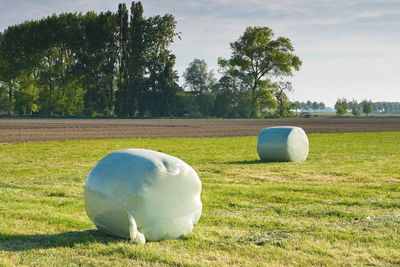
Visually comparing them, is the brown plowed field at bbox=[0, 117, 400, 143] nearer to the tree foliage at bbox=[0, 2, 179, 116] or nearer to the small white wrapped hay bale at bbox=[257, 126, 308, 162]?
the small white wrapped hay bale at bbox=[257, 126, 308, 162]

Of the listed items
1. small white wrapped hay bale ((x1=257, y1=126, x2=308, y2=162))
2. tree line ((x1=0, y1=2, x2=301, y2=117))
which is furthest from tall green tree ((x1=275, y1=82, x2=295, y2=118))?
small white wrapped hay bale ((x1=257, y1=126, x2=308, y2=162))

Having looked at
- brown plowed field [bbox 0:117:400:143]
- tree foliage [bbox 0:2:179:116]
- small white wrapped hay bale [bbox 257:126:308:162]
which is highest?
tree foliage [bbox 0:2:179:116]

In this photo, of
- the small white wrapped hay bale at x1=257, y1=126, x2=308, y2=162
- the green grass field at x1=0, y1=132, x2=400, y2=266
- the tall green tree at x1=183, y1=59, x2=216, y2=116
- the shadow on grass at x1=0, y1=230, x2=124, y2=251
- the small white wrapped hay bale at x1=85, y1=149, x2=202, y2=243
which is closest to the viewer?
the green grass field at x1=0, y1=132, x2=400, y2=266

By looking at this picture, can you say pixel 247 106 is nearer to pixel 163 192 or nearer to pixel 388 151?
pixel 388 151

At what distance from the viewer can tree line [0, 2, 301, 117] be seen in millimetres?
82875

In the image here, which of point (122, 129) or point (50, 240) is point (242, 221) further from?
point (122, 129)

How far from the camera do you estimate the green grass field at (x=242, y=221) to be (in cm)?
639

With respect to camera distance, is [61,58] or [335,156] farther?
[61,58]

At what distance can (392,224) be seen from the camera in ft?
26.6

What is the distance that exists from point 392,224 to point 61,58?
82.4 m

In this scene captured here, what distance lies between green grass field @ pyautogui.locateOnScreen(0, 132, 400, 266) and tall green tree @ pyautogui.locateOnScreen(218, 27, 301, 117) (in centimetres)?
7546

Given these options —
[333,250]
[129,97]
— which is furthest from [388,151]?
[129,97]

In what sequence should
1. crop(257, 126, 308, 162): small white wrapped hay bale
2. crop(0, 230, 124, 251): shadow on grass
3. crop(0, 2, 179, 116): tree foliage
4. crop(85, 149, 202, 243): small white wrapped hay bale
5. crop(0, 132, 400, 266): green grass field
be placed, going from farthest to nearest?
crop(0, 2, 179, 116): tree foliage
crop(257, 126, 308, 162): small white wrapped hay bale
crop(0, 230, 124, 251): shadow on grass
crop(85, 149, 202, 243): small white wrapped hay bale
crop(0, 132, 400, 266): green grass field

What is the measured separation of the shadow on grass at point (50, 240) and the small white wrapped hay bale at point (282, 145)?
10865 millimetres
